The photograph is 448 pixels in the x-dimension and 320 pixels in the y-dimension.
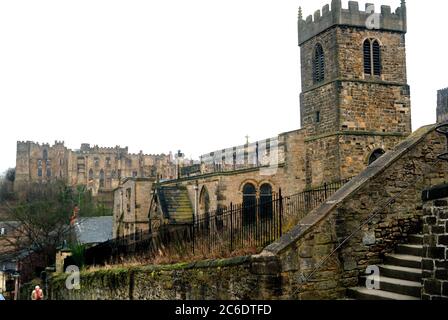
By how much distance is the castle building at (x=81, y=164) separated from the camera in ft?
406

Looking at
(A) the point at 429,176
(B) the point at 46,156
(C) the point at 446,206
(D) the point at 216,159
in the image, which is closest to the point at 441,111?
(D) the point at 216,159

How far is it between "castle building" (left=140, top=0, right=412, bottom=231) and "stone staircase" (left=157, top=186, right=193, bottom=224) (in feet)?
26.1

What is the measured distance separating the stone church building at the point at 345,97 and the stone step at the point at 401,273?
730 inches

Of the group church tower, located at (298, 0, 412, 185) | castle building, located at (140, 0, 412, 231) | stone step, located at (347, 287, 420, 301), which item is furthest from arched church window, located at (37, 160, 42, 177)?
stone step, located at (347, 287, 420, 301)

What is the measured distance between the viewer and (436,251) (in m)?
8.55

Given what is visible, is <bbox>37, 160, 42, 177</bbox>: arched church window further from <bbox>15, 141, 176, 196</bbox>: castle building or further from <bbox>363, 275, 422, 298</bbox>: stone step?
<bbox>363, 275, 422, 298</bbox>: stone step

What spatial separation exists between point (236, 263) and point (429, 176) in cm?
450

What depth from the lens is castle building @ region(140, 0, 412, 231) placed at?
99.5ft

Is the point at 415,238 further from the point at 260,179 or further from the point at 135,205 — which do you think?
the point at 135,205

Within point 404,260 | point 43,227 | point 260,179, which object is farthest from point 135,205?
point 404,260

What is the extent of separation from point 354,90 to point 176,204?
15787 millimetres

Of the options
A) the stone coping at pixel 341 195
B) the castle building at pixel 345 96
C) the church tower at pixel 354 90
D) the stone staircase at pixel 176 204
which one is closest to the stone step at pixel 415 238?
the stone coping at pixel 341 195

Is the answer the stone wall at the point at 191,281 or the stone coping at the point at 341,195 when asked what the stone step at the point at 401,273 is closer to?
the stone coping at the point at 341,195

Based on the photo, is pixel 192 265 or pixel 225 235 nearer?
pixel 192 265
